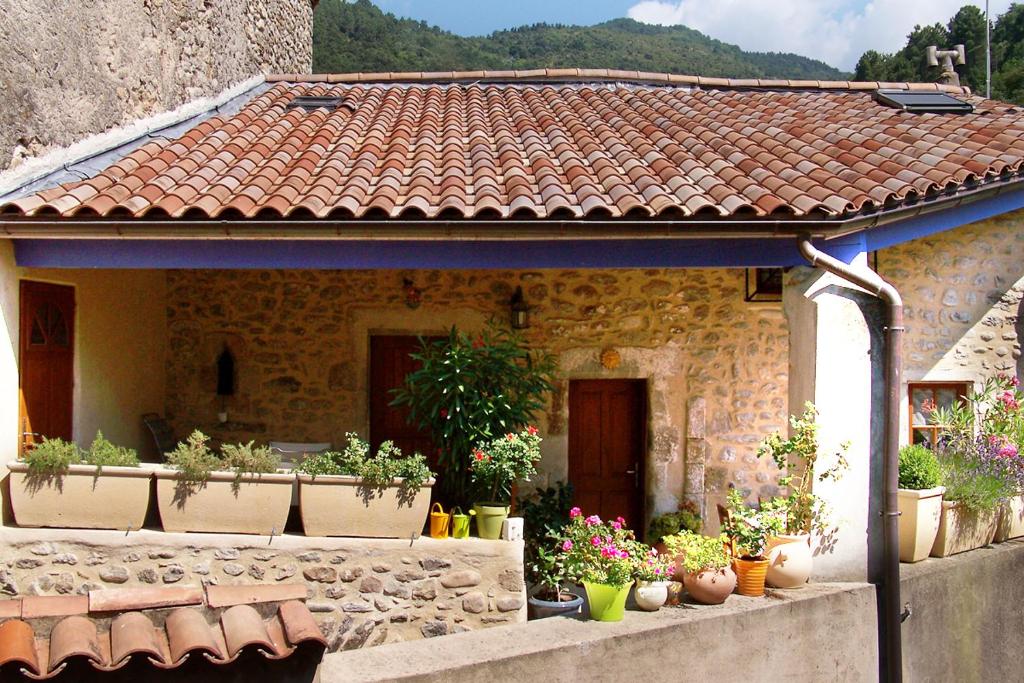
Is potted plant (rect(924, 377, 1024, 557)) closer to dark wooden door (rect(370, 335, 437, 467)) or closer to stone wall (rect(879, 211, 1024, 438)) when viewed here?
stone wall (rect(879, 211, 1024, 438))

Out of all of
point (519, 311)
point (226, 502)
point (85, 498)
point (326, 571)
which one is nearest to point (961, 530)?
point (519, 311)

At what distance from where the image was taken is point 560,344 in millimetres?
7566

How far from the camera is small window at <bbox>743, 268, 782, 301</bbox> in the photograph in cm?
762

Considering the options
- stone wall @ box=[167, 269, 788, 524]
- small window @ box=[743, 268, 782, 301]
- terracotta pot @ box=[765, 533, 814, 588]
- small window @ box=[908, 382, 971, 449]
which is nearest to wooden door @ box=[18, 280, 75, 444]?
stone wall @ box=[167, 269, 788, 524]

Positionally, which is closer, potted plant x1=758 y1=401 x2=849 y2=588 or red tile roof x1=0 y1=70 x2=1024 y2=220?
potted plant x1=758 y1=401 x2=849 y2=588

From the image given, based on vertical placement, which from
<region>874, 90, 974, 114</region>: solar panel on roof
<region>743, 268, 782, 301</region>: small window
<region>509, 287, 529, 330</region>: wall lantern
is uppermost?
<region>874, 90, 974, 114</region>: solar panel on roof

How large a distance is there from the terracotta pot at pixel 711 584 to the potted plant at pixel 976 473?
186 cm

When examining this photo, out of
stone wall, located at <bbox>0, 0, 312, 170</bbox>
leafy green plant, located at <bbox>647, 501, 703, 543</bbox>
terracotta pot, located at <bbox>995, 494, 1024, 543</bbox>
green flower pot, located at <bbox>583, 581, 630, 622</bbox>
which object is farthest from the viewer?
leafy green plant, located at <bbox>647, 501, 703, 543</bbox>

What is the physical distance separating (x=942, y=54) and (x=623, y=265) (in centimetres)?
792

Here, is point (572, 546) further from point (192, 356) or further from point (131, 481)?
point (192, 356)

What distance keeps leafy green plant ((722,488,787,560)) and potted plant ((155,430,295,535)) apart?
8.61 ft

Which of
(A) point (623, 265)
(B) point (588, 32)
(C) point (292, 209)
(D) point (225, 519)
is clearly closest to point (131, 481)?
(D) point (225, 519)

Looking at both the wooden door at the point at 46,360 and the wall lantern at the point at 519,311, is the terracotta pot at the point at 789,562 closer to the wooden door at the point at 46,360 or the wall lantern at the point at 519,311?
the wall lantern at the point at 519,311

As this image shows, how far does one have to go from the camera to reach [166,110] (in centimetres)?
786
